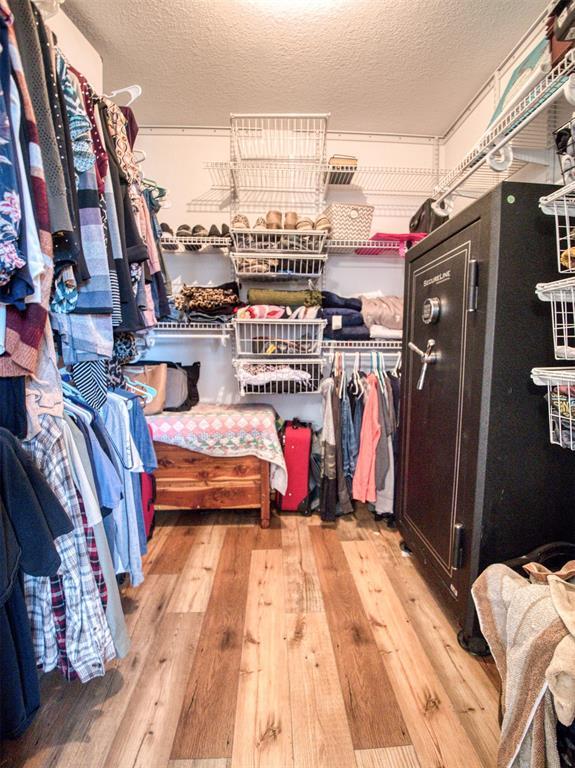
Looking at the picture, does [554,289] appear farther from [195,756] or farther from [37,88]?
[195,756]

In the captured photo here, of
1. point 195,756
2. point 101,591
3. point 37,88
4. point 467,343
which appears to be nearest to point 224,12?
point 37,88

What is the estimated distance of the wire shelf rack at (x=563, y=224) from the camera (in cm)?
94

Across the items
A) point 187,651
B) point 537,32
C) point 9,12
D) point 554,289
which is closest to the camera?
point 9,12

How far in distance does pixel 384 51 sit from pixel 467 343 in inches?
61.5

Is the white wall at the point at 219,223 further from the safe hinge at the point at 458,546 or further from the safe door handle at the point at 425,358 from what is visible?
the safe hinge at the point at 458,546

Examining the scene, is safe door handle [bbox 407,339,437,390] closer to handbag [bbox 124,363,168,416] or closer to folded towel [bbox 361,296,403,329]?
folded towel [bbox 361,296,403,329]

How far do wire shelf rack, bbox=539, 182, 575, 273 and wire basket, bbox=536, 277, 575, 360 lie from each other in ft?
0.20

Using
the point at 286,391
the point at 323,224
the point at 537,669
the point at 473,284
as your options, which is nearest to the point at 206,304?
the point at 286,391

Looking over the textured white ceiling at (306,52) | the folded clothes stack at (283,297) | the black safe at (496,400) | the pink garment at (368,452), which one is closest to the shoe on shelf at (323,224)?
the folded clothes stack at (283,297)

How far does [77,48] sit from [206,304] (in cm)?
123

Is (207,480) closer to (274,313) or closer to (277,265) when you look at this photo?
(274,313)

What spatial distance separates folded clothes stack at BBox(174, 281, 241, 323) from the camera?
2.14 metres

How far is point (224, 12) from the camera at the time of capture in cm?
152

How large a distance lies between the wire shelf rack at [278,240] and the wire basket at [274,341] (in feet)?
1.44
